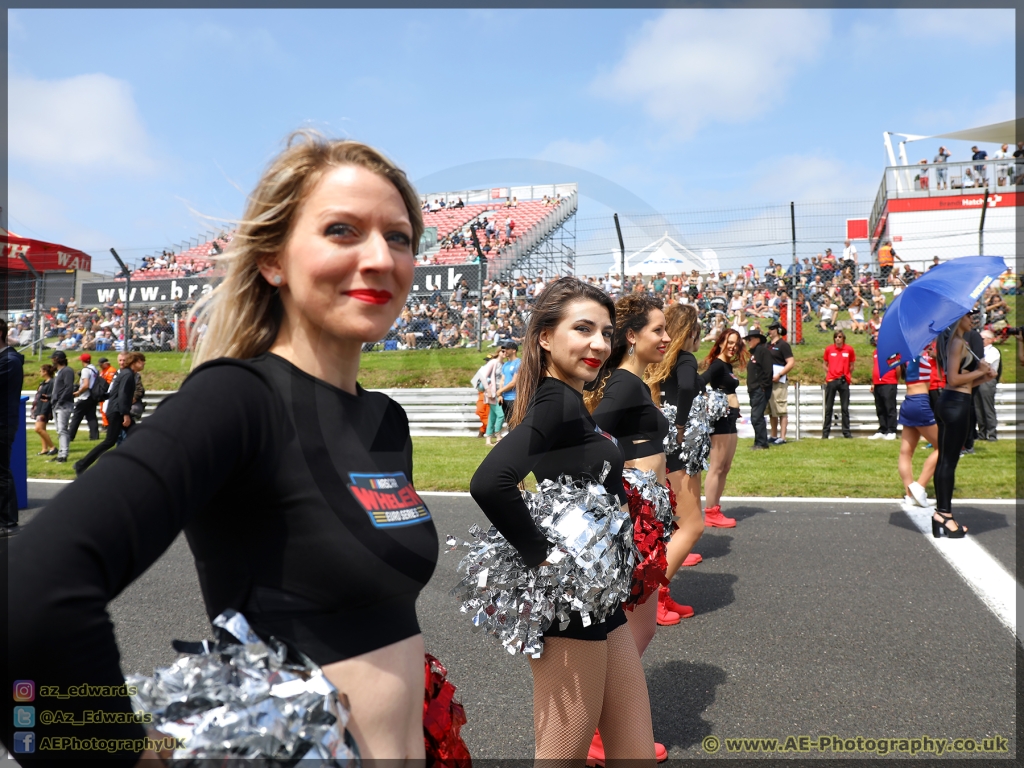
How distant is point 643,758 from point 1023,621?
3327mm

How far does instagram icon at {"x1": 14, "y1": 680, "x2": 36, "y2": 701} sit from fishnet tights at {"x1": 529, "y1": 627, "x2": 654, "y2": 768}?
6.03ft

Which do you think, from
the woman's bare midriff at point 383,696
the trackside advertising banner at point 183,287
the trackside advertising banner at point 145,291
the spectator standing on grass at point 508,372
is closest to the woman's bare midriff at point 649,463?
the woman's bare midriff at point 383,696

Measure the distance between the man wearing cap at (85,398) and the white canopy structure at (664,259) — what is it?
995 cm

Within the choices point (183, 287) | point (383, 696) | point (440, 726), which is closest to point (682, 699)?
point (440, 726)

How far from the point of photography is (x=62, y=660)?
3.14 feet

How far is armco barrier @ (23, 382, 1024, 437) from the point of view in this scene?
14609 millimetres

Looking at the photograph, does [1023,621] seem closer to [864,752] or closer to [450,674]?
[864,752]

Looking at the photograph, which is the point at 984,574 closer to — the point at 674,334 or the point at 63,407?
the point at 674,334

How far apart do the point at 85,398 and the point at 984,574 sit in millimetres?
13754

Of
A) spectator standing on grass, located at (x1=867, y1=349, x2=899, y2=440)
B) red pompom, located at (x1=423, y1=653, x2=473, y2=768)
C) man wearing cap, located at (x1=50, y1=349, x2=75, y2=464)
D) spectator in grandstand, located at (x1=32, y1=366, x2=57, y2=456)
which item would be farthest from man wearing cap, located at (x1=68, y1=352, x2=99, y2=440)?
red pompom, located at (x1=423, y1=653, x2=473, y2=768)

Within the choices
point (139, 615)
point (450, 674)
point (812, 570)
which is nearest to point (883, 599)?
point (812, 570)

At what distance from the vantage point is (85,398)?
45.6 feet

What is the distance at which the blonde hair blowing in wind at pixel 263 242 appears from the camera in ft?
4.72

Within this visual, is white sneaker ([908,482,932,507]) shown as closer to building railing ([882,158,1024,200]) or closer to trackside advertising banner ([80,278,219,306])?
trackside advertising banner ([80,278,219,306])
